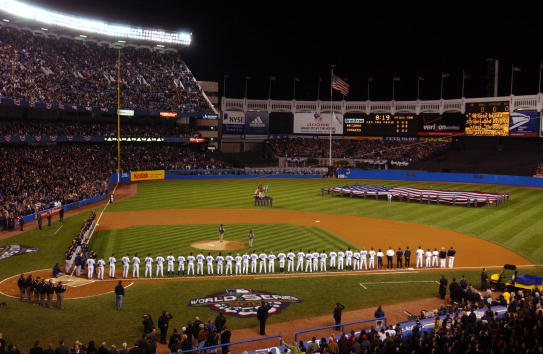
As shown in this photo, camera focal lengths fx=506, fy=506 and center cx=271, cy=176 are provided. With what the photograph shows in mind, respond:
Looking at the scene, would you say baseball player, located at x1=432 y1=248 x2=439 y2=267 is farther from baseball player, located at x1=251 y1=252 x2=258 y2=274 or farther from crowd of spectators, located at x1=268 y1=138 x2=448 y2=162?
crowd of spectators, located at x1=268 y1=138 x2=448 y2=162

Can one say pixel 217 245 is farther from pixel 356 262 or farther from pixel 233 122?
pixel 233 122

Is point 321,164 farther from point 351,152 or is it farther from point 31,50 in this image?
point 31,50

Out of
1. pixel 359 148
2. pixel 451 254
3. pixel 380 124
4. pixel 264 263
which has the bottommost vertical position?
pixel 264 263

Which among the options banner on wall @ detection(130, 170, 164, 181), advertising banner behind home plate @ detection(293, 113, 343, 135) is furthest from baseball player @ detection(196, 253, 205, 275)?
advertising banner behind home plate @ detection(293, 113, 343, 135)

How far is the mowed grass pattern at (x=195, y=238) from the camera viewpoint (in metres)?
30.4

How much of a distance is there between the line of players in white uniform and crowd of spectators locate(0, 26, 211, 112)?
35429 millimetres

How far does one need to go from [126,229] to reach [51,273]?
11412 mm

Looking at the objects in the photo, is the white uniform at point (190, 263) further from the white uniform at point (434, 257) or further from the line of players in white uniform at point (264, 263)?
the white uniform at point (434, 257)

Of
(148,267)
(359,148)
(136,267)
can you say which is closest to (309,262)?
(148,267)

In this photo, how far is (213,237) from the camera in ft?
111

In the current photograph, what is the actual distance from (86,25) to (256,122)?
110 ft

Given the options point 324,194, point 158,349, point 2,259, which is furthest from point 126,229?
point 324,194

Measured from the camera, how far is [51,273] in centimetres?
2502

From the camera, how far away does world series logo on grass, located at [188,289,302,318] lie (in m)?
19.6
